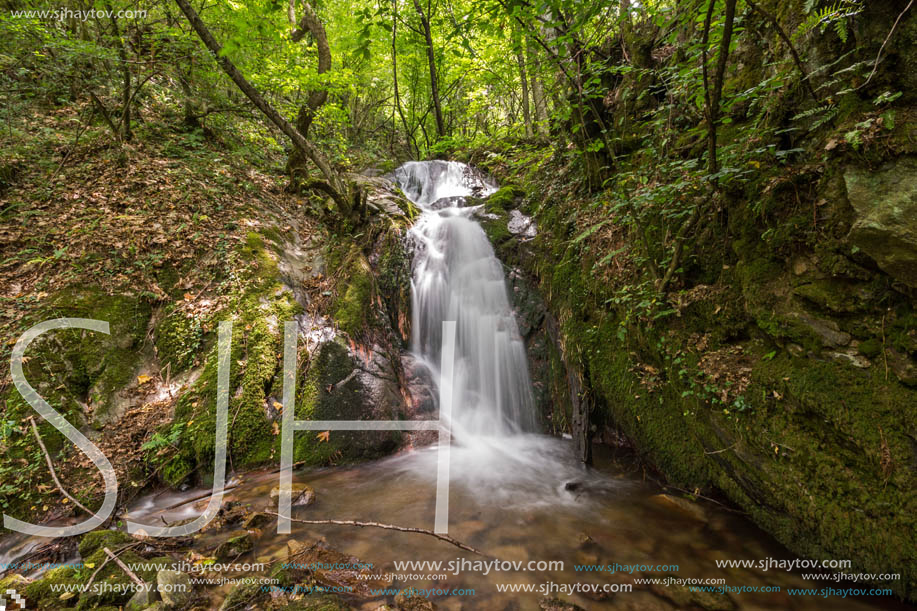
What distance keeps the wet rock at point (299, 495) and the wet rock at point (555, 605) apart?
7.57ft

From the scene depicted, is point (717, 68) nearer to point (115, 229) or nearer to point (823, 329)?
point (823, 329)

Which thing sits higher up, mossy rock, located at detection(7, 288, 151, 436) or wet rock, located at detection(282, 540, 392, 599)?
mossy rock, located at detection(7, 288, 151, 436)

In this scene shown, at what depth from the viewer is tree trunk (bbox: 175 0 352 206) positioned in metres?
4.44

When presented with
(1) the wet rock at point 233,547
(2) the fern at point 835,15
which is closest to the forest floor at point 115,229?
(1) the wet rock at point 233,547

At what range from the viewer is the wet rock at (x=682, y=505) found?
3.22 metres

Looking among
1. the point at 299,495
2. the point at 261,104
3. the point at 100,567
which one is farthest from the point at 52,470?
the point at 261,104

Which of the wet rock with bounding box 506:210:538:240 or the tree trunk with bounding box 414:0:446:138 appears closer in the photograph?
the wet rock with bounding box 506:210:538:240

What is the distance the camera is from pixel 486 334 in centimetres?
607

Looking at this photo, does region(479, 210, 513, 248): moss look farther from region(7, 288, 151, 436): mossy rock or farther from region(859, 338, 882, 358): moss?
region(7, 288, 151, 436): mossy rock

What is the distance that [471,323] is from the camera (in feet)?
20.5

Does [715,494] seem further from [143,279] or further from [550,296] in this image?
[143,279]

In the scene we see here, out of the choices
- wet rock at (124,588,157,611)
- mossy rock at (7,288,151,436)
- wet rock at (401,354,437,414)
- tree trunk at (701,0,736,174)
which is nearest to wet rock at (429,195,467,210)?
wet rock at (401,354,437,414)

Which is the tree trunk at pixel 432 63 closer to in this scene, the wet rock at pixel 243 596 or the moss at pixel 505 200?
the moss at pixel 505 200

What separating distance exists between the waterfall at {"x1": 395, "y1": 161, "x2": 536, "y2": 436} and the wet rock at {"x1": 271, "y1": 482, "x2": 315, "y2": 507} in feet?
7.73
